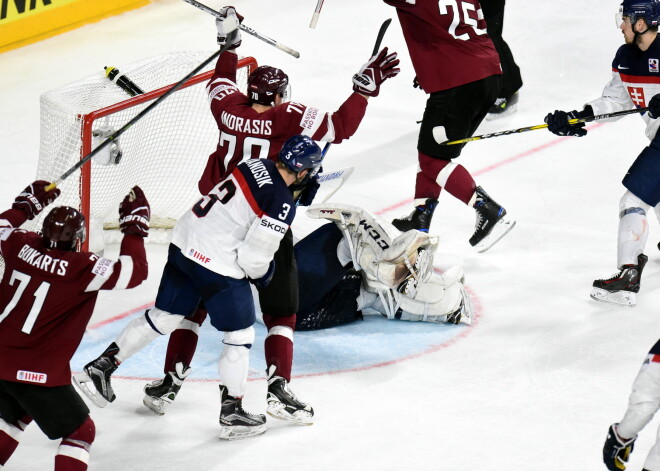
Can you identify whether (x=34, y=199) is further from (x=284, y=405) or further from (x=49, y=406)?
(x=284, y=405)

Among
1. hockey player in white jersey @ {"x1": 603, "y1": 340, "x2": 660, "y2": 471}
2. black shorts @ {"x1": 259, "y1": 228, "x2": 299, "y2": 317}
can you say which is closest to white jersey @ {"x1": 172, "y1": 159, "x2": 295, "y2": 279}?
black shorts @ {"x1": 259, "y1": 228, "x2": 299, "y2": 317}

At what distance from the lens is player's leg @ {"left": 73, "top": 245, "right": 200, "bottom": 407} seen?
432cm

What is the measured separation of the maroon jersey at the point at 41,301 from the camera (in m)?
3.70

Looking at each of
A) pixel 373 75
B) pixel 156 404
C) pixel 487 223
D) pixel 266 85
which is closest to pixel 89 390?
pixel 156 404

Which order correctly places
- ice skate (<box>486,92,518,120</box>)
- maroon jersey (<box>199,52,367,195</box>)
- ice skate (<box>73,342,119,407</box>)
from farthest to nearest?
ice skate (<box>486,92,518,120</box>), maroon jersey (<box>199,52,367,195</box>), ice skate (<box>73,342,119,407</box>)

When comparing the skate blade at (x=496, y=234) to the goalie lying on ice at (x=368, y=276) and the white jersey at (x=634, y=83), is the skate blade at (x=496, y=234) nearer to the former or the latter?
the goalie lying on ice at (x=368, y=276)

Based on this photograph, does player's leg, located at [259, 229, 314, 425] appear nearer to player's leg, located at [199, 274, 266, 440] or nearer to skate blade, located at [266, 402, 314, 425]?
skate blade, located at [266, 402, 314, 425]

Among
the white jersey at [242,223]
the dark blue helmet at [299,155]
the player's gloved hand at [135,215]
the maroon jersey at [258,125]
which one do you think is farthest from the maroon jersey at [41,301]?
the maroon jersey at [258,125]

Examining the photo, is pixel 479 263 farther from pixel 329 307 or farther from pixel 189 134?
pixel 189 134

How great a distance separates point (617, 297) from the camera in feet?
17.8

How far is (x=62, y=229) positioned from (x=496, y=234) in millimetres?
2759

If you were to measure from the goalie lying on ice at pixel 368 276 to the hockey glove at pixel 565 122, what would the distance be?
89cm

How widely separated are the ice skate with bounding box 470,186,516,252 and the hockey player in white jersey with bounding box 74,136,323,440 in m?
1.74

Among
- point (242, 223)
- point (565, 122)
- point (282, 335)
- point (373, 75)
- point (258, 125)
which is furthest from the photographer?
point (565, 122)
